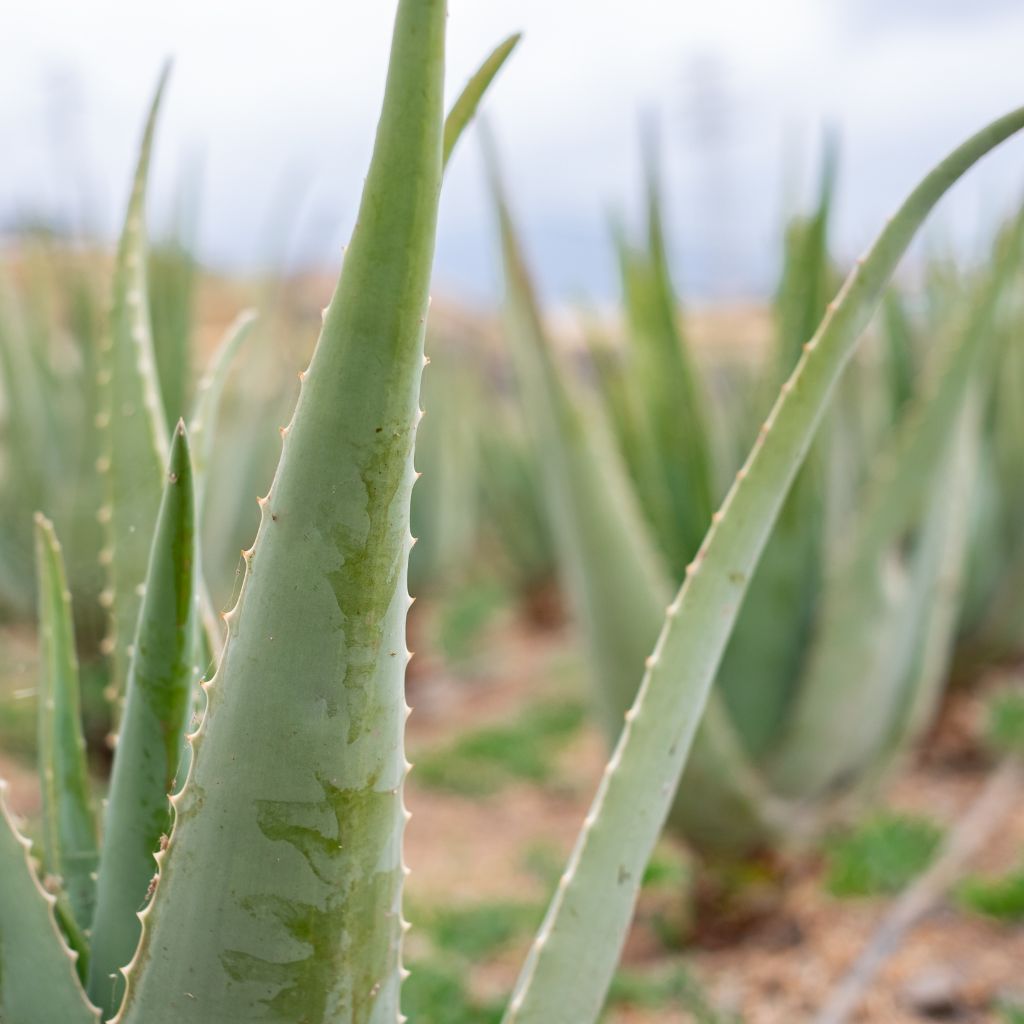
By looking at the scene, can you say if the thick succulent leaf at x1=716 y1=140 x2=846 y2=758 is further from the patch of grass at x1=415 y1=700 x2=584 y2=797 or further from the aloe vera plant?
the patch of grass at x1=415 y1=700 x2=584 y2=797

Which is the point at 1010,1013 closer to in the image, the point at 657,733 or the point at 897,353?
the point at 657,733

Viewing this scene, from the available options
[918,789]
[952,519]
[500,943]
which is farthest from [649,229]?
[918,789]

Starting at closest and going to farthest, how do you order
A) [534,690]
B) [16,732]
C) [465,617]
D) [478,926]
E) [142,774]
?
1. [142,774]
2. [478,926]
3. [16,732]
4. [534,690]
5. [465,617]

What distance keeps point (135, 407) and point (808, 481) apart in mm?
862

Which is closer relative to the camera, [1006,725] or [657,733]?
[657,733]

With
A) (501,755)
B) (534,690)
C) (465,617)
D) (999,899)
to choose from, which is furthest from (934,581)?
(465,617)

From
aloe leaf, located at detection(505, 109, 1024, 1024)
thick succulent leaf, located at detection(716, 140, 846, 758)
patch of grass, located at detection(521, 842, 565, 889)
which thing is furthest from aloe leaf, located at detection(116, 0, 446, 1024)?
patch of grass, located at detection(521, 842, 565, 889)

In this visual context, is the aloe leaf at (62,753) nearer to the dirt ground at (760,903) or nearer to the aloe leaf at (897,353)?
the dirt ground at (760,903)

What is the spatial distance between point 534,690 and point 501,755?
0.73 metres

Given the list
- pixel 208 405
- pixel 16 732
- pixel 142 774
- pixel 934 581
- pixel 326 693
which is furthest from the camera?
pixel 16 732

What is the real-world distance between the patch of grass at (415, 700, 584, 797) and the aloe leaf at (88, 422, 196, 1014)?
2.10 metres

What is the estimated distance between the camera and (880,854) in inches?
67.4

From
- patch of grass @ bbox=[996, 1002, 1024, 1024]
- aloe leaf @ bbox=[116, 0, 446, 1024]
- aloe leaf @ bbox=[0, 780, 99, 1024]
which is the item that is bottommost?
patch of grass @ bbox=[996, 1002, 1024, 1024]

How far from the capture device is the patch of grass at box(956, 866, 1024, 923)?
1.52 metres
